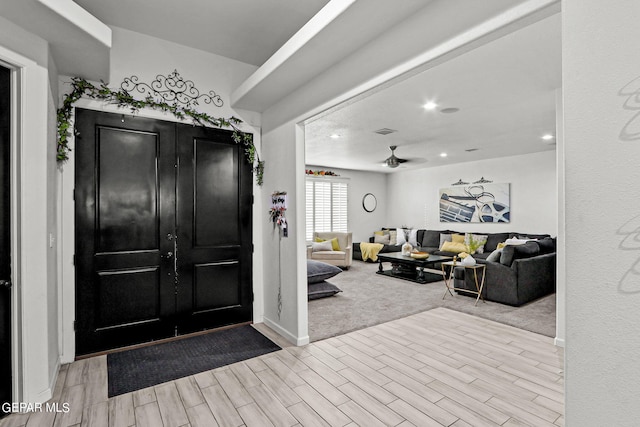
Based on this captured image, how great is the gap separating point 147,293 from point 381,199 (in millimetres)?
8286

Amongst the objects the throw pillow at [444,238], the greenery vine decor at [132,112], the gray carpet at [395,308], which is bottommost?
the gray carpet at [395,308]

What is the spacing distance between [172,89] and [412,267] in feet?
17.6

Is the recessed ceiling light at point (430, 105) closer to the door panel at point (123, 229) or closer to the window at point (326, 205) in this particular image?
the door panel at point (123, 229)

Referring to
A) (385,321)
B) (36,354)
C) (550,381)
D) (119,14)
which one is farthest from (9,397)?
(550,381)

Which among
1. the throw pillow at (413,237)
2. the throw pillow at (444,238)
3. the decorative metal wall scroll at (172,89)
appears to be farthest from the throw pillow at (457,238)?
the decorative metal wall scroll at (172,89)

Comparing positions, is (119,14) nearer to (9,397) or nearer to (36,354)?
(36,354)

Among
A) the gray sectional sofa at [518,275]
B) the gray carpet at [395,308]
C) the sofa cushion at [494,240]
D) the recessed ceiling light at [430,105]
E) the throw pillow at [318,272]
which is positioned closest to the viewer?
the gray carpet at [395,308]

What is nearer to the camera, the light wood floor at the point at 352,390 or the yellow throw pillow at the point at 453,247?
the light wood floor at the point at 352,390

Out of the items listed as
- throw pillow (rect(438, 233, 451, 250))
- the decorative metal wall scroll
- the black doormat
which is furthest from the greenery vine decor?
throw pillow (rect(438, 233, 451, 250))

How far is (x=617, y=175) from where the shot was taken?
3.82 ft

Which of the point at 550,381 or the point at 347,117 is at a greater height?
the point at 347,117

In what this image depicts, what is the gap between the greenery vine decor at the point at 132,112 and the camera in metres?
2.87

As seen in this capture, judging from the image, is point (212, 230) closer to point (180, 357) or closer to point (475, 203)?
point (180, 357)

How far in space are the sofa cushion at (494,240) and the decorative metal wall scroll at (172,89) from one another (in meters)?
6.62
